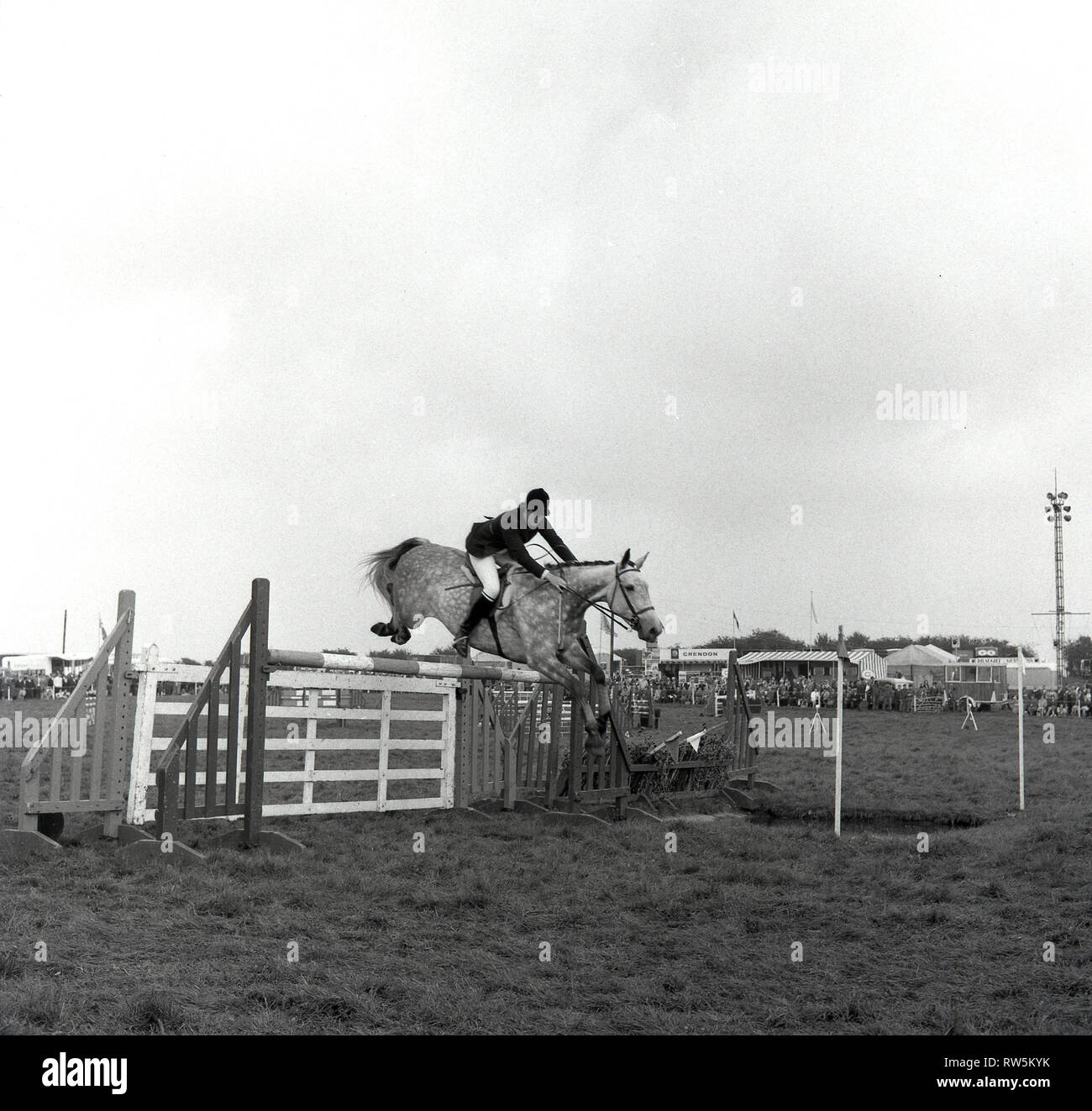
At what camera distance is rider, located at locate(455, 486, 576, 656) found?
6.62 meters

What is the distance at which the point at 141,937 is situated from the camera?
4367mm

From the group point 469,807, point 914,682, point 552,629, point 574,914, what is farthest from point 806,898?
point 914,682

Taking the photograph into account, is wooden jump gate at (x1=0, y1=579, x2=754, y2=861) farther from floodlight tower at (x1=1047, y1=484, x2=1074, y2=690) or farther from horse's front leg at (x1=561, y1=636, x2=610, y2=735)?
floodlight tower at (x1=1047, y1=484, x2=1074, y2=690)

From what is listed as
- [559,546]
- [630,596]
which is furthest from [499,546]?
[630,596]

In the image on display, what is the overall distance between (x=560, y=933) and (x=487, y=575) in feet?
8.72

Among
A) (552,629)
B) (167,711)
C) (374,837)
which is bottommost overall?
(374,837)

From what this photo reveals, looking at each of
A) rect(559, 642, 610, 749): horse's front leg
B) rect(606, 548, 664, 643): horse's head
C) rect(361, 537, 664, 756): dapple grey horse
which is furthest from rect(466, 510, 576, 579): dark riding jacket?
rect(559, 642, 610, 749): horse's front leg

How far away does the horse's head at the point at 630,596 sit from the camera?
6819mm

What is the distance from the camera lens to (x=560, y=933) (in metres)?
4.59

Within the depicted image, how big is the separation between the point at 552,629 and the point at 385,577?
1.17 metres
